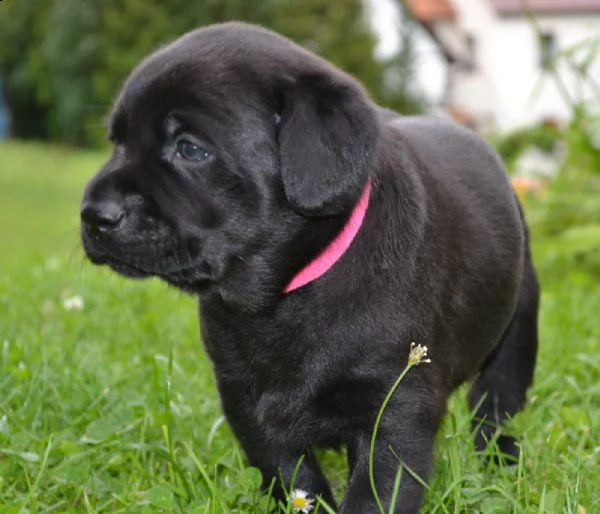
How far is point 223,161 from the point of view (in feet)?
8.38

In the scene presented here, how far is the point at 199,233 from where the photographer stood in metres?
2.60

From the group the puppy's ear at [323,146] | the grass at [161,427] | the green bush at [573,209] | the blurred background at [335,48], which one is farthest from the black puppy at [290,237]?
the blurred background at [335,48]

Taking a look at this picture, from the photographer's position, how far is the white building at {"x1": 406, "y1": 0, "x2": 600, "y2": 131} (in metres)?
6.40

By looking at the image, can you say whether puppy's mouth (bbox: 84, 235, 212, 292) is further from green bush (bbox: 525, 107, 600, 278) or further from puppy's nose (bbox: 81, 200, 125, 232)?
green bush (bbox: 525, 107, 600, 278)

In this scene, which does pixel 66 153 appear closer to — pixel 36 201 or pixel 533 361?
pixel 36 201

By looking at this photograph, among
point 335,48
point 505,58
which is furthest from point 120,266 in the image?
point 505,58

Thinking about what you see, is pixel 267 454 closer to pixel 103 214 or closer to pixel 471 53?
pixel 103 214

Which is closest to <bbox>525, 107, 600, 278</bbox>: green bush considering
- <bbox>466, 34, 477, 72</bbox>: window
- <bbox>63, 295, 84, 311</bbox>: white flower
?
<bbox>63, 295, 84, 311</bbox>: white flower

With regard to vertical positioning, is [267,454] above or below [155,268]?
below

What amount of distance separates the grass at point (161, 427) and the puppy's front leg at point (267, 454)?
7 cm

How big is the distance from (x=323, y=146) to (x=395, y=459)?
2.63 ft

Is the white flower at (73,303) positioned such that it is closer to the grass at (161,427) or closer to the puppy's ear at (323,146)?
the grass at (161,427)

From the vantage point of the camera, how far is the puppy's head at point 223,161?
252 cm

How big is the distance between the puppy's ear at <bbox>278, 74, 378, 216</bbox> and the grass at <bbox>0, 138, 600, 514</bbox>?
755mm
